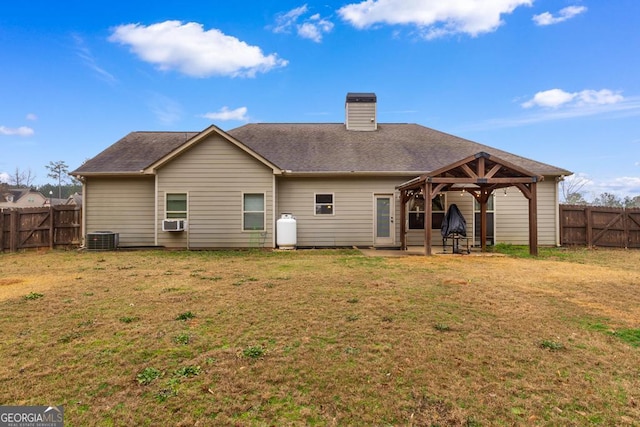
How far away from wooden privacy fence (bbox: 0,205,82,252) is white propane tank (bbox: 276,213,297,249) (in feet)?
25.2

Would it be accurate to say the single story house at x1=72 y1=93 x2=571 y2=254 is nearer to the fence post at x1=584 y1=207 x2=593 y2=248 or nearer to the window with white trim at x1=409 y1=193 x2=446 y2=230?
the window with white trim at x1=409 y1=193 x2=446 y2=230

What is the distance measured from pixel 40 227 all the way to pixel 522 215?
59.9 ft

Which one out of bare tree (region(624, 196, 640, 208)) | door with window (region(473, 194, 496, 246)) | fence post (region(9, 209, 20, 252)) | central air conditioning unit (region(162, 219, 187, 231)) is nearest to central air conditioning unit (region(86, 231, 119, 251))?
central air conditioning unit (region(162, 219, 187, 231))

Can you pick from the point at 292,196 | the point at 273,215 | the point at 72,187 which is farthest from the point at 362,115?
the point at 72,187

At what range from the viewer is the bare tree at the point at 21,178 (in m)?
57.6

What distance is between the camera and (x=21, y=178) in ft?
190

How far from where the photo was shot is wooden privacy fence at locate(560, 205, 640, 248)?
38.7 feet

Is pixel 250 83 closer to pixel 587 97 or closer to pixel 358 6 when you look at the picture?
pixel 358 6

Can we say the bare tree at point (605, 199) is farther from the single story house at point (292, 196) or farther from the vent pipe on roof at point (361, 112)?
the vent pipe on roof at point (361, 112)

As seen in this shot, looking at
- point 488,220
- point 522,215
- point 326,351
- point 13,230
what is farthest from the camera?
point 488,220

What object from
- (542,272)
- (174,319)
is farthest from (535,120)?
(174,319)

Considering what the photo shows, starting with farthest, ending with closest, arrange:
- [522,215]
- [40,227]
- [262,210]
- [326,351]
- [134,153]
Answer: [134,153]
[522,215]
[40,227]
[262,210]
[326,351]

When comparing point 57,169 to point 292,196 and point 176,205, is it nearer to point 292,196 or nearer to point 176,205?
point 176,205
